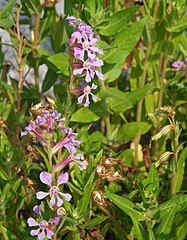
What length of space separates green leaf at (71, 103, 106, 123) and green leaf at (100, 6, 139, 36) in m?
0.28

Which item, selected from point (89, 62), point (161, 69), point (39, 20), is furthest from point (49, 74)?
point (89, 62)

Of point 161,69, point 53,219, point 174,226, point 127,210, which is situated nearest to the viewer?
point 53,219

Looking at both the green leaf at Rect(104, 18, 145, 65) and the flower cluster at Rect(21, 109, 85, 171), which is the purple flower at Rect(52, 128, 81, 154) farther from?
the green leaf at Rect(104, 18, 145, 65)

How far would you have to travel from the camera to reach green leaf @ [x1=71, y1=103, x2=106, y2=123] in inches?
77.0

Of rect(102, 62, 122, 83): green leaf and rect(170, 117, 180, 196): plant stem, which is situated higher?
rect(102, 62, 122, 83): green leaf

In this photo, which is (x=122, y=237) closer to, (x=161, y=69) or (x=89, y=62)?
(x=89, y=62)

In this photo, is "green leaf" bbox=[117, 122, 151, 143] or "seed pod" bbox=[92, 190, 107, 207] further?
"green leaf" bbox=[117, 122, 151, 143]

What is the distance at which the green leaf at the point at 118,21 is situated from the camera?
1.80 m

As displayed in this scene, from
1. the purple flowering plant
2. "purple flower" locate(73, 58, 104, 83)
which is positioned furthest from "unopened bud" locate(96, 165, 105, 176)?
"purple flower" locate(73, 58, 104, 83)

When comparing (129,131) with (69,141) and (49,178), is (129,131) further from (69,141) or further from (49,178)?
(49,178)

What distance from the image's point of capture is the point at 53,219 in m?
1.31

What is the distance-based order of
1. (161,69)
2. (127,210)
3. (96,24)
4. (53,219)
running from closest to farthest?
(53,219) → (127,210) → (96,24) → (161,69)

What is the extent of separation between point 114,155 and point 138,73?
357mm

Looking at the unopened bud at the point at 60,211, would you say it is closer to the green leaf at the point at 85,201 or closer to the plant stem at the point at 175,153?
the green leaf at the point at 85,201
